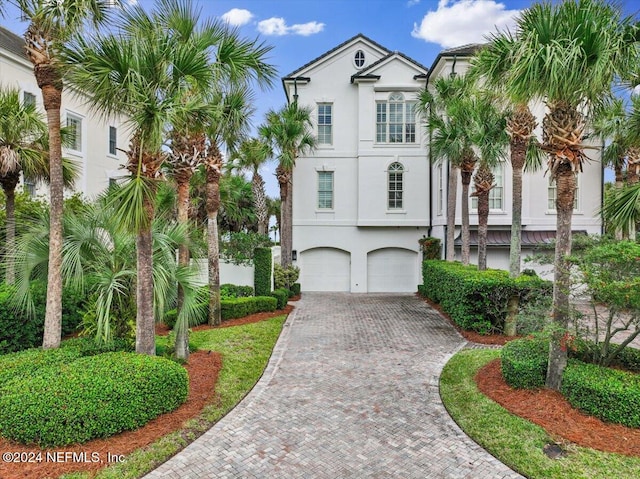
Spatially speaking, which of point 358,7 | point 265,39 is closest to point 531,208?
point 358,7

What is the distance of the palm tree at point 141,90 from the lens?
219 inches

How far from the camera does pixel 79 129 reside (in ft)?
57.1

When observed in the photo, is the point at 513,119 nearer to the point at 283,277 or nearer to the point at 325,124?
the point at 283,277

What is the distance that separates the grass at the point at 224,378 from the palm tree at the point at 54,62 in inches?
93.7

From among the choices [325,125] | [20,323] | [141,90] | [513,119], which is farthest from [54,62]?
[325,125]

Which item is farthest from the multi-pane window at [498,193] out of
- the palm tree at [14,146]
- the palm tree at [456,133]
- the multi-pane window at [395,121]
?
the palm tree at [14,146]

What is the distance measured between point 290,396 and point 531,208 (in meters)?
15.3

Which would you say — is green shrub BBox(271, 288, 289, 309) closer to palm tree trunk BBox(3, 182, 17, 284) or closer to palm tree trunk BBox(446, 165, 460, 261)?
palm tree trunk BBox(446, 165, 460, 261)

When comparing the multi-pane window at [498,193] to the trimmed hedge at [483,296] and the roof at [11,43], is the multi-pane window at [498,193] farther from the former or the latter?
the roof at [11,43]

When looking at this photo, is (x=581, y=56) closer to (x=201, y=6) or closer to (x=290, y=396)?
(x=201, y=6)

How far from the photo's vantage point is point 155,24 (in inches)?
256

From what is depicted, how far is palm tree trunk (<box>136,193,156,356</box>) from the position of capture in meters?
6.09

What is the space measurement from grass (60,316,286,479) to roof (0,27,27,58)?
12.5 meters

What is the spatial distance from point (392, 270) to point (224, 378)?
14.0m
